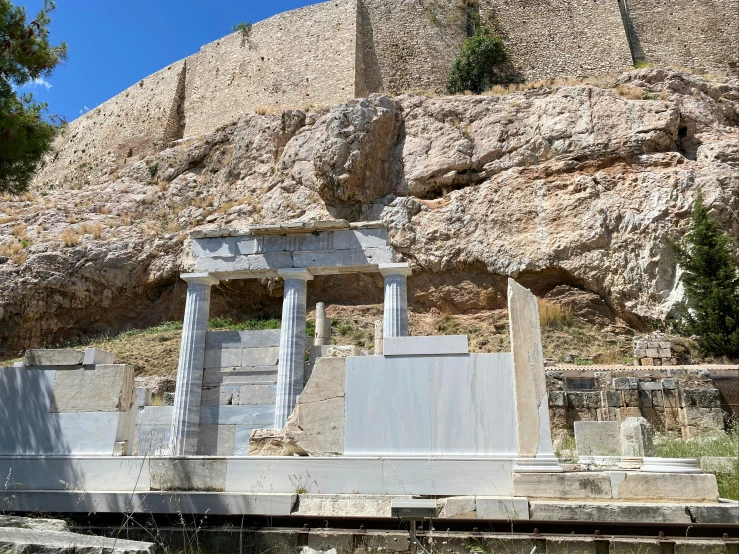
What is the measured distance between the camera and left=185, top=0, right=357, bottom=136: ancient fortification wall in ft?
106

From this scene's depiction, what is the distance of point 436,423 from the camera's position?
A: 8.51 meters

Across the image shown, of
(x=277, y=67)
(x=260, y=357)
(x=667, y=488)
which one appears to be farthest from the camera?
(x=277, y=67)

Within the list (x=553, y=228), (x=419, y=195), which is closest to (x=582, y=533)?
(x=553, y=228)

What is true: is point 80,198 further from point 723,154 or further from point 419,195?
point 723,154

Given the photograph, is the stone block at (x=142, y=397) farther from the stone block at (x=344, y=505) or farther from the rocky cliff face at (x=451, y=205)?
the rocky cliff face at (x=451, y=205)

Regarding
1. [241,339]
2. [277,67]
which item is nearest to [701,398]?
[241,339]

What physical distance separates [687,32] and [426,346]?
32.3 m

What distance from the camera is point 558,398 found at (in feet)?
47.0

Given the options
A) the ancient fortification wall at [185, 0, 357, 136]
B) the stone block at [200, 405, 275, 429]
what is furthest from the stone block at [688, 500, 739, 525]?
the ancient fortification wall at [185, 0, 357, 136]

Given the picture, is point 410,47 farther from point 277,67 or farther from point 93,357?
point 93,357

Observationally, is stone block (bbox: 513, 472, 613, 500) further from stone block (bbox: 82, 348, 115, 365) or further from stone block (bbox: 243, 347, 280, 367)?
stone block (bbox: 243, 347, 280, 367)

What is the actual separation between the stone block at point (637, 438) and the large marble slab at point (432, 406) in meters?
2.30

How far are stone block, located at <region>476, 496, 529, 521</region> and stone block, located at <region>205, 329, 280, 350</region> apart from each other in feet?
25.4

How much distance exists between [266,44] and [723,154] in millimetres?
24331
